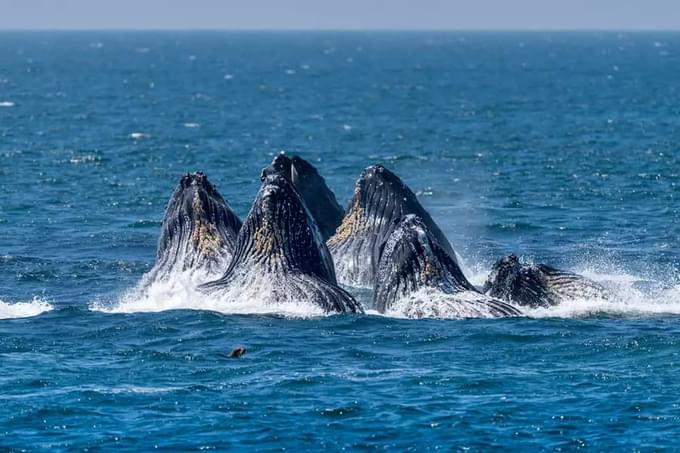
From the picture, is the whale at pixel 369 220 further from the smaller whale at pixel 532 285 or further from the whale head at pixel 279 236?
the smaller whale at pixel 532 285

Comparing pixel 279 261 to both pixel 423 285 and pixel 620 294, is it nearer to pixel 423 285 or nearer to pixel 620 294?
pixel 423 285

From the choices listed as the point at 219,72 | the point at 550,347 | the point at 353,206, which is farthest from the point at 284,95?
the point at 550,347

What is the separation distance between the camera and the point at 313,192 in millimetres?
35844

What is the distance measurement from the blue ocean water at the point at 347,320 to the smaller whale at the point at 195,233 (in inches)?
44.8

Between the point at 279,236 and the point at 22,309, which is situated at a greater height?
the point at 279,236

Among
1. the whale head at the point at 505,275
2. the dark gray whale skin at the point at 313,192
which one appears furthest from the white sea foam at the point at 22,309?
the whale head at the point at 505,275

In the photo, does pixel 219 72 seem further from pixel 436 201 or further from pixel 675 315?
pixel 675 315

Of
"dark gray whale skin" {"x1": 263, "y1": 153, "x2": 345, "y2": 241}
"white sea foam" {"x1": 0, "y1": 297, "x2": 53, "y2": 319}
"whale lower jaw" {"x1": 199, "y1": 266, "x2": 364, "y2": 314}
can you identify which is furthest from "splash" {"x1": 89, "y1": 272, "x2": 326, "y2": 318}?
"dark gray whale skin" {"x1": 263, "y1": 153, "x2": 345, "y2": 241}

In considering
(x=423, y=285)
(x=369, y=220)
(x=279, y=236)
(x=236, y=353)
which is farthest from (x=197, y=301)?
(x=369, y=220)

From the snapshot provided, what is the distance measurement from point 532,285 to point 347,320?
4.07 metres

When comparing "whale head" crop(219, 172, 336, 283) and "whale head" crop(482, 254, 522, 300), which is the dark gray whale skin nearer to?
"whale head" crop(219, 172, 336, 283)

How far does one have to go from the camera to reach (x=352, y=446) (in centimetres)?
2164

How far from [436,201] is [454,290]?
21.5 m

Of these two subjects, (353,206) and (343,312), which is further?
(353,206)
